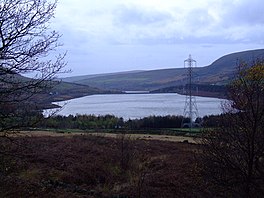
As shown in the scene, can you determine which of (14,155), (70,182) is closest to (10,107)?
(14,155)

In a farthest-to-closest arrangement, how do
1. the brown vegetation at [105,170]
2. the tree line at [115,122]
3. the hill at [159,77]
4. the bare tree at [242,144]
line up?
the hill at [159,77], the tree line at [115,122], the brown vegetation at [105,170], the bare tree at [242,144]

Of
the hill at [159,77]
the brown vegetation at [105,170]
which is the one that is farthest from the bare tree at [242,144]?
the hill at [159,77]

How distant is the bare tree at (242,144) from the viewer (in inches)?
543

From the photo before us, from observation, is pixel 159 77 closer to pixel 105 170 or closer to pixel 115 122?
pixel 115 122

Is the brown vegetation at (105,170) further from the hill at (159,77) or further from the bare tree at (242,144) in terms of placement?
the hill at (159,77)

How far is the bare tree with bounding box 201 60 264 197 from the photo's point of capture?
45.3 ft

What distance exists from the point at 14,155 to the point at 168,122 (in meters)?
46.6

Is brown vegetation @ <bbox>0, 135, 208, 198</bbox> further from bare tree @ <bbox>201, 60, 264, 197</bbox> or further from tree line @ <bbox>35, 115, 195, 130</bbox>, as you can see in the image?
tree line @ <bbox>35, 115, 195, 130</bbox>

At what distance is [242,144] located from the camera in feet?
46.6

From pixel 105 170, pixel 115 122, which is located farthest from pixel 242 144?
pixel 115 122

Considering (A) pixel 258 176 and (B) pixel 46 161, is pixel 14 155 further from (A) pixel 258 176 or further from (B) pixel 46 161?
(B) pixel 46 161

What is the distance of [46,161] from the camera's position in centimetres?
3011

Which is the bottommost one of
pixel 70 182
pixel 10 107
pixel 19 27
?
pixel 70 182

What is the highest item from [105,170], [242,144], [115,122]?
[242,144]
